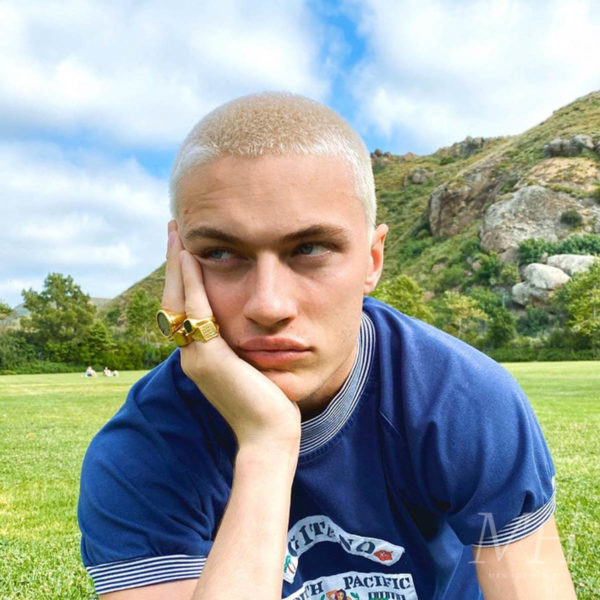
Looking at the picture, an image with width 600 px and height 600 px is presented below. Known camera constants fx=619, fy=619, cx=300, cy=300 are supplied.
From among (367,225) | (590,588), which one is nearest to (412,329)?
(367,225)

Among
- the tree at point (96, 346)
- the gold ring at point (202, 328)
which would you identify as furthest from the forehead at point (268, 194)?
the tree at point (96, 346)

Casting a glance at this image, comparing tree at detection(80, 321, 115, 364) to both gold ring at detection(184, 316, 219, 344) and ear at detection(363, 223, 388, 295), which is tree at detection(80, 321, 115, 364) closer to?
ear at detection(363, 223, 388, 295)

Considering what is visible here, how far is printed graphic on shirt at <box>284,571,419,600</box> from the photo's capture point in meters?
2.59

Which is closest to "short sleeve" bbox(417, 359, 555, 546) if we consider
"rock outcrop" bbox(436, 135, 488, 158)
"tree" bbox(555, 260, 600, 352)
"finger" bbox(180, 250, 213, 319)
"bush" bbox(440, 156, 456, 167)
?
"finger" bbox(180, 250, 213, 319)

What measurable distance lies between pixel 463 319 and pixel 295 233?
61691 mm

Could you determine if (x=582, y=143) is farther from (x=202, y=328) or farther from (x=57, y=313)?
(x=202, y=328)

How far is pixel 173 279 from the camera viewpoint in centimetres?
236

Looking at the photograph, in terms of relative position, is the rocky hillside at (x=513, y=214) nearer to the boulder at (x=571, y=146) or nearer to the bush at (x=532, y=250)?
the boulder at (x=571, y=146)

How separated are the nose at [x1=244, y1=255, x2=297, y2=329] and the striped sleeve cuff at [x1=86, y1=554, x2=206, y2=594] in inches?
35.3

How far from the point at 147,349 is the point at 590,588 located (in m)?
56.1

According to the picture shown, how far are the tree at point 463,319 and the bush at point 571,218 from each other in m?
28.7

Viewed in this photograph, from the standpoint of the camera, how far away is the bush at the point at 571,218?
83.5m

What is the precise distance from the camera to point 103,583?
211 cm

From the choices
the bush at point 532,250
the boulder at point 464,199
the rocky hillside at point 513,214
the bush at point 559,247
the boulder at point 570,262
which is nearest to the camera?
the boulder at point 570,262
